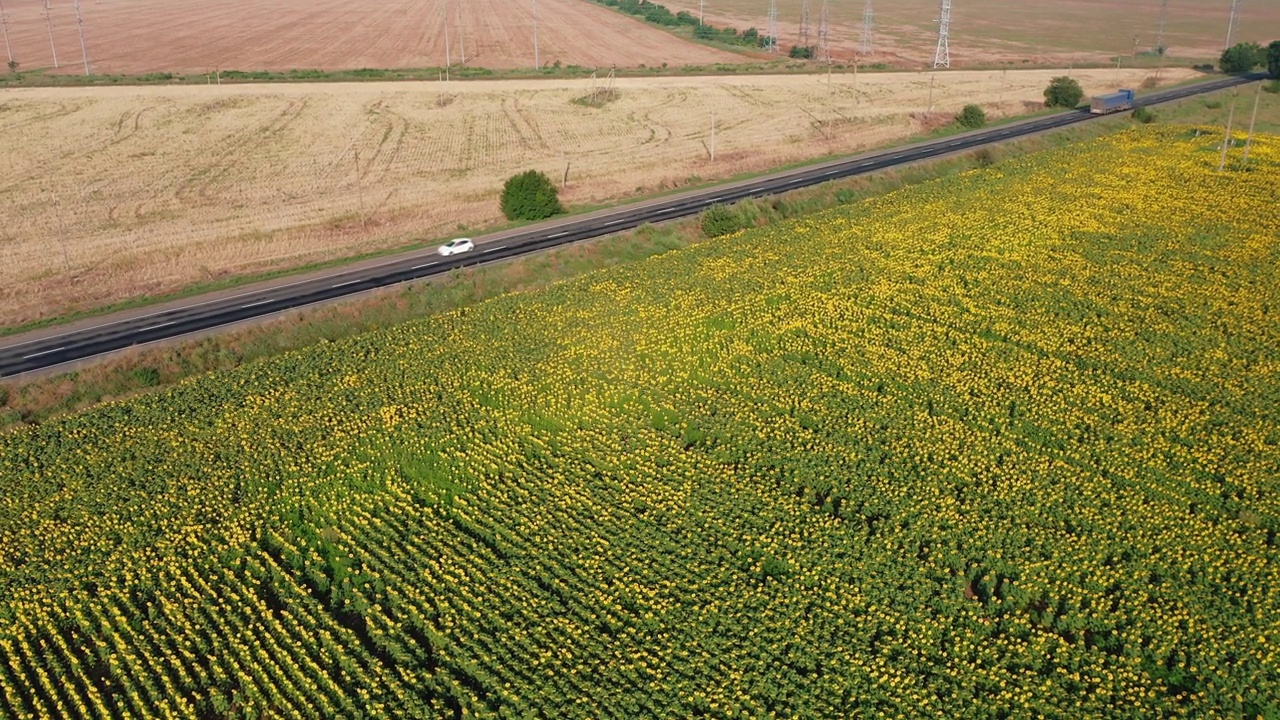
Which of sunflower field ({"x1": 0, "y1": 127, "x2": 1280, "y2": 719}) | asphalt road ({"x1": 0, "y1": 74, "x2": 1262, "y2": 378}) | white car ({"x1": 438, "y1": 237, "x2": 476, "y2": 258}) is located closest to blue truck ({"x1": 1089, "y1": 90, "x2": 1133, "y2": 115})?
asphalt road ({"x1": 0, "y1": 74, "x2": 1262, "y2": 378})

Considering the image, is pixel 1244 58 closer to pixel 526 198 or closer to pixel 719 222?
pixel 719 222

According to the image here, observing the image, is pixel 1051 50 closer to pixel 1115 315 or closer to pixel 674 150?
pixel 674 150

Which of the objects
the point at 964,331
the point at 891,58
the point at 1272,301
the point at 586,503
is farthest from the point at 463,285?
the point at 891,58

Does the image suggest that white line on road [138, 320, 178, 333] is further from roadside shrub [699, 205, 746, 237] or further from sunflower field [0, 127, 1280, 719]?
roadside shrub [699, 205, 746, 237]

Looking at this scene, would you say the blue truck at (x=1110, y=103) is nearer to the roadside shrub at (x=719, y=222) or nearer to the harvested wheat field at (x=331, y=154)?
the harvested wheat field at (x=331, y=154)

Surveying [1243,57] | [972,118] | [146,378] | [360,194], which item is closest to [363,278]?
[146,378]
